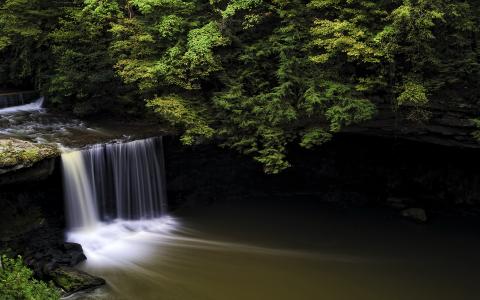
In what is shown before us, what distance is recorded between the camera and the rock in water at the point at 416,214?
14.6 metres

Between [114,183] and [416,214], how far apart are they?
10.6 metres

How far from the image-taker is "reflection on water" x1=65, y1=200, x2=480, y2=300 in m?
10.7

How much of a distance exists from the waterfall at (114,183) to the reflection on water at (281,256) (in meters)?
0.50

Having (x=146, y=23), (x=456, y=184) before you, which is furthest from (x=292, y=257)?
(x=146, y=23)

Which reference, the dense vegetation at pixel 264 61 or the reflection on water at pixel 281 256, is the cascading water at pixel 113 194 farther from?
the dense vegetation at pixel 264 61

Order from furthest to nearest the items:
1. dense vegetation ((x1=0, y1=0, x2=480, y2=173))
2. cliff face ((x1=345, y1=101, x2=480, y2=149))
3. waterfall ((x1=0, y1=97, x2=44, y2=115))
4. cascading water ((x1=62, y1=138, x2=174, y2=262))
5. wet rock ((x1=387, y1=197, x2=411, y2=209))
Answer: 1. waterfall ((x1=0, y1=97, x2=44, y2=115))
2. wet rock ((x1=387, y1=197, x2=411, y2=209))
3. cascading water ((x1=62, y1=138, x2=174, y2=262))
4. cliff face ((x1=345, y1=101, x2=480, y2=149))
5. dense vegetation ((x1=0, y1=0, x2=480, y2=173))

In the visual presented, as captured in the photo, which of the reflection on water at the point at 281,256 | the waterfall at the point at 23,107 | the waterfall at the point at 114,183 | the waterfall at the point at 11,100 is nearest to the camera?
the reflection on water at the point at 281,256

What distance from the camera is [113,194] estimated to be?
1423 centimetres

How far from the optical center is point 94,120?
1741 centimetres

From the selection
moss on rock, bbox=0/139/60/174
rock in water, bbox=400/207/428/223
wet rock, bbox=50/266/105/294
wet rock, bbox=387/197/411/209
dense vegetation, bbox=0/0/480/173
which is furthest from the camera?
wet rock, bbox=387/197/411/209

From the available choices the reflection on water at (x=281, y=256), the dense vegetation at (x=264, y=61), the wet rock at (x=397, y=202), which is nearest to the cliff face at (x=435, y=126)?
the dense vegetation at (x=264, y=61)

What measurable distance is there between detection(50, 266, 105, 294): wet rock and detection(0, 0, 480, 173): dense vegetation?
223 inches

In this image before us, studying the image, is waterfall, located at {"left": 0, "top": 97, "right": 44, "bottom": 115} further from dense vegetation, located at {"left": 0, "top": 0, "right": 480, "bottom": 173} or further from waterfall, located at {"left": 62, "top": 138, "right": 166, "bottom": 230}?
waterfall, located at {"left": 62, "top": 138, "right": 166, "bottom": 230}

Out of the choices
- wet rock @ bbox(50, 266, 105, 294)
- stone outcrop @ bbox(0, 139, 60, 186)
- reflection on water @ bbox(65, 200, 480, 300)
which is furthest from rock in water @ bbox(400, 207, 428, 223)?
stone outcrop @ bbox(0, 139, 60, 186)
